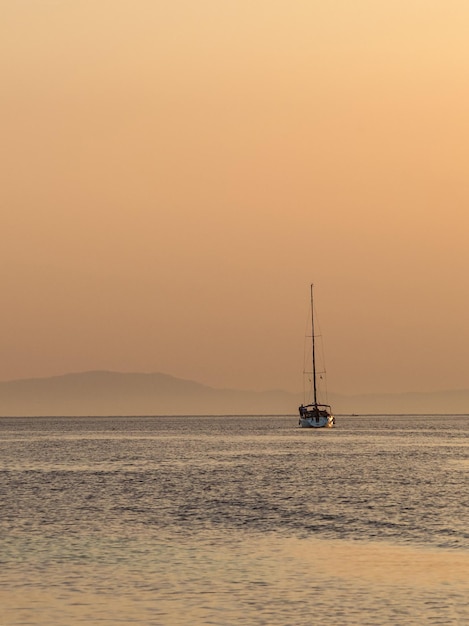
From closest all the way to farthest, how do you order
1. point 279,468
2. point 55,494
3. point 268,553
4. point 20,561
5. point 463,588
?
1. point 463,588
2. point 20,561
3. point 268,553
4. point 55,494
5. point 279,468

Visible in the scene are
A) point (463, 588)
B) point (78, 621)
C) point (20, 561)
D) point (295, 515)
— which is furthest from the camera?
point (295, 515)

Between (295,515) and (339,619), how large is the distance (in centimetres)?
3091

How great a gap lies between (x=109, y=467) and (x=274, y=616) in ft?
286

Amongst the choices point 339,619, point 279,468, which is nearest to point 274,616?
point 339,619

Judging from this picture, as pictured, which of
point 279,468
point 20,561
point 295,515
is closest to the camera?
point 20,561

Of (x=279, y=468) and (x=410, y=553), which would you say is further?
(x=279, y=468)

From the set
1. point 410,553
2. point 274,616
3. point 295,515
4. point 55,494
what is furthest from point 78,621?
point 55,494

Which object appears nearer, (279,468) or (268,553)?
(268,553)

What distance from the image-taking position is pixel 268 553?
46.1m

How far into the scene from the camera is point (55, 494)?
78250 mm

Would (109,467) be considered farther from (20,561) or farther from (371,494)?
(20,561)

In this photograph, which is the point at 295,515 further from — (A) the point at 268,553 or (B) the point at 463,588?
(B) the point at 463,588

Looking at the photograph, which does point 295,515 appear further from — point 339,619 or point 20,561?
point 339,619

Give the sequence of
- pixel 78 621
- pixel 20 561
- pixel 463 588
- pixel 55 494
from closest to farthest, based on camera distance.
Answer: pixel 78 621
pixel 463 588
pixel 20 561
pixel 55 494
